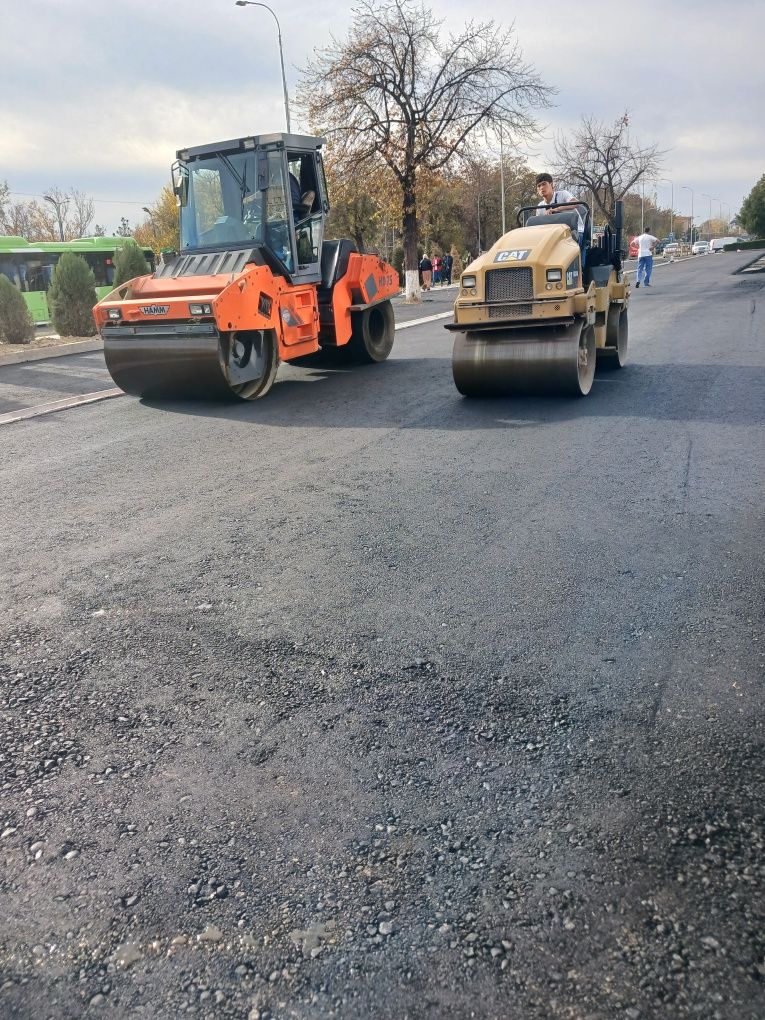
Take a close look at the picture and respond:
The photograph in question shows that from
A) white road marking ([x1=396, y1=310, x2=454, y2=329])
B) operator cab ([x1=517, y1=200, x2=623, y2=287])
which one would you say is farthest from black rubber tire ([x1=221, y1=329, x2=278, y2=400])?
white road marking ([x1=396, y1=310, x2=454, y2=329])

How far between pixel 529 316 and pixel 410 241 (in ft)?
66.2

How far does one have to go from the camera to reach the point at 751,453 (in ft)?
20.3

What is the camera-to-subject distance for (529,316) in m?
7.96

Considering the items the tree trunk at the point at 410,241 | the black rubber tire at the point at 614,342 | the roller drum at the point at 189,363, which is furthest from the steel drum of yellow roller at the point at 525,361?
the tree trunk at the point at 410,241

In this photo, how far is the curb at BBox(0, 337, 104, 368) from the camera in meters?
14.7

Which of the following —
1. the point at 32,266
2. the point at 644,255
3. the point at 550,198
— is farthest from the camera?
the point at 32,266

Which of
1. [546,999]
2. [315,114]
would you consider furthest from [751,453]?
[315,114]

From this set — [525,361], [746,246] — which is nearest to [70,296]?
[525,361]

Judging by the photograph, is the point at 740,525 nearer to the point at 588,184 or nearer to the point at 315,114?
the point at 315,114

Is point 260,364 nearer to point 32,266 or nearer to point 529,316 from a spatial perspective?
point 529,316

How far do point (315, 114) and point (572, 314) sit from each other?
21.7 meters

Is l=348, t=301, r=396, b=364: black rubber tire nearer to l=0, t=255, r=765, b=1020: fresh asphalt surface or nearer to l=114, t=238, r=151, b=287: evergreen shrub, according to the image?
l=0, t=255, r=765, b=1020: fresh asphalt surface

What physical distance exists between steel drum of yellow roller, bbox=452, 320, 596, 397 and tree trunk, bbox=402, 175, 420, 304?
1848cm

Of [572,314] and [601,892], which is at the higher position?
[572,314]
